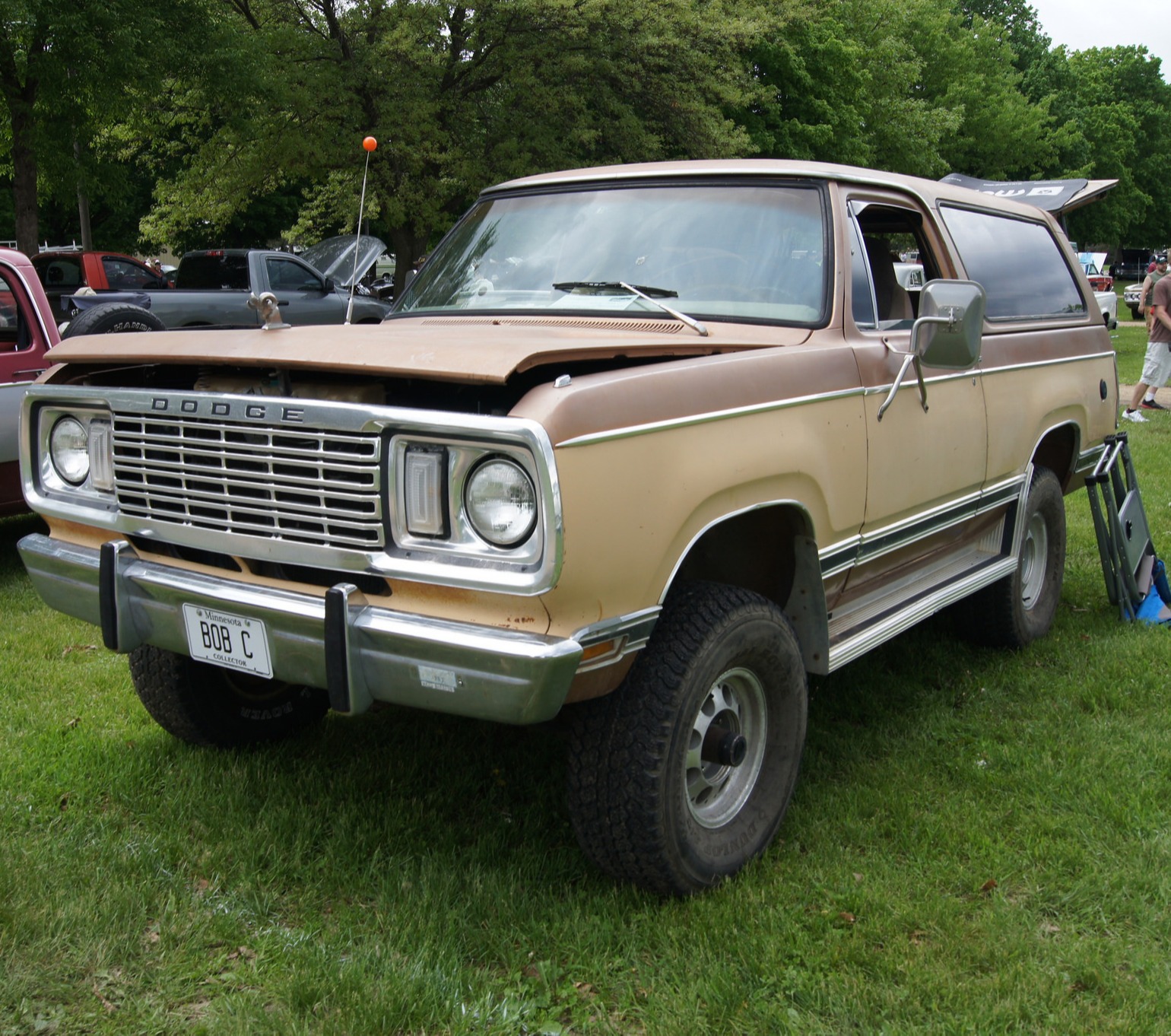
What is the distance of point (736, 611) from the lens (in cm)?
305

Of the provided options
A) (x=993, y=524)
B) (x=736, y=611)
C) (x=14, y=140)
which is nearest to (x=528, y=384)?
(x=736, y=611)

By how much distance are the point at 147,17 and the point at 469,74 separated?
7.33m

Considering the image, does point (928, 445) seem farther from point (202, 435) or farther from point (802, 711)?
point (202, 435)

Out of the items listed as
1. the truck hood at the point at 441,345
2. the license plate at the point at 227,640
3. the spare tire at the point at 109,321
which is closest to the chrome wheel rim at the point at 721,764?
the truck hood at the point at 441,345

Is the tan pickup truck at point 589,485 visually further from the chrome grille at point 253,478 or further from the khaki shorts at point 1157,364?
the khaki shorts at point 1157,364

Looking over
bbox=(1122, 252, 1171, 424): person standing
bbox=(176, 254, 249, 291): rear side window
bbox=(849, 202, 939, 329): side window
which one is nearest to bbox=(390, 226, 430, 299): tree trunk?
bbox=(176, 254, 249, 291): rear side window

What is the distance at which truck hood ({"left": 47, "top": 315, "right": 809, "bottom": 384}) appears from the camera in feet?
8.68

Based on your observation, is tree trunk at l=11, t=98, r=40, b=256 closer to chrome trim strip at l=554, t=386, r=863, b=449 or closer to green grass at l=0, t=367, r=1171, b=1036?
green grass at l=0, t=367, r=1171, b=1036

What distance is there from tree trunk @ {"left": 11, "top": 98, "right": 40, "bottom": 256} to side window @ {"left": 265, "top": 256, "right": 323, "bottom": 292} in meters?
4.57

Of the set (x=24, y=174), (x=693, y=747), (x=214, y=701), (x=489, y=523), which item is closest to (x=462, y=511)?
(x=489, y=523)

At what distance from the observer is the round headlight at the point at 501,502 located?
2.57 meters

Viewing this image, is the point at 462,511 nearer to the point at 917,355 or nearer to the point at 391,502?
the point at 391,502

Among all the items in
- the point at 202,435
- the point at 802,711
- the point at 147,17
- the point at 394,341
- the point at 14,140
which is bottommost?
the point at 802,711

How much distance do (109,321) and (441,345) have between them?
20.1 feet
